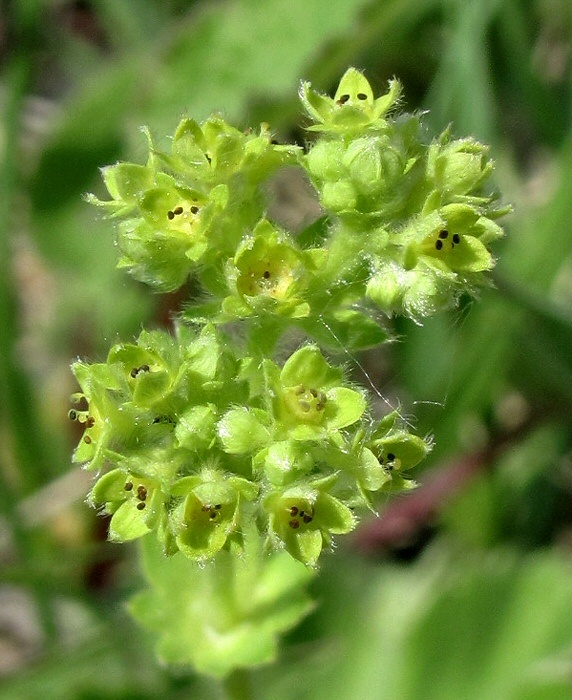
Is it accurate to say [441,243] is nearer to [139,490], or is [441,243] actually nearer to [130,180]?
[130,180]

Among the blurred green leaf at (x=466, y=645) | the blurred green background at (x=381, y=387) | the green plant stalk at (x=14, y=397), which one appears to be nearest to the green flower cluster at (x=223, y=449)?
the blurred green background at (x=381, y=387)

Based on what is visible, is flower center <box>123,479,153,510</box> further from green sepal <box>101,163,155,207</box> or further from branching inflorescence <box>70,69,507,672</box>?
green sepal <box>101,163,155,207</box>

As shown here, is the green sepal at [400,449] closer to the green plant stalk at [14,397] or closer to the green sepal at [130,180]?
the green sepal at [130,180]

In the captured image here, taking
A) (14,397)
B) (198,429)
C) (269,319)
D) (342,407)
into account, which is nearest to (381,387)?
(14,397)

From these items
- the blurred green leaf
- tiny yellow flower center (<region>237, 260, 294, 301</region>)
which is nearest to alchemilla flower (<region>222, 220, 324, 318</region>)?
tiny yellow flower center (<region>237, 260, 294, 301</region>)

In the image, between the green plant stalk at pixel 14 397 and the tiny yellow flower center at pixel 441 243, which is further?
the green plant stalk at pixel 14 397

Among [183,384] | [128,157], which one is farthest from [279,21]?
[183,384]

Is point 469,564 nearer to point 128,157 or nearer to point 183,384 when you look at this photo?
point 183,384
